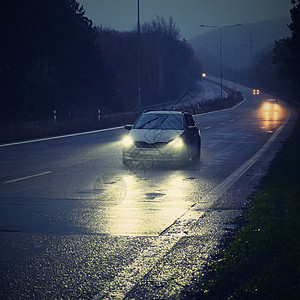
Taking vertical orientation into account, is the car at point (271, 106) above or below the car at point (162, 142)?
below

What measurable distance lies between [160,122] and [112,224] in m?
8.61

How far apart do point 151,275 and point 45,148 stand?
15504mm

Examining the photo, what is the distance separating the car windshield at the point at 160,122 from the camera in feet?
50.7

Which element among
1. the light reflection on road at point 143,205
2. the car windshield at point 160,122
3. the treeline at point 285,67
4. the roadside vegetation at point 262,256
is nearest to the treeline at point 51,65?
the treeline at point 285,67

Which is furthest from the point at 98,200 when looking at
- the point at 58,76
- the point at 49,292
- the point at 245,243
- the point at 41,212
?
the point at 58,76

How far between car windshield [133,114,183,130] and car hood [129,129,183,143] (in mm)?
391

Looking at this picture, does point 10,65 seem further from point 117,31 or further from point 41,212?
point 117,31

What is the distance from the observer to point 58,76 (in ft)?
198

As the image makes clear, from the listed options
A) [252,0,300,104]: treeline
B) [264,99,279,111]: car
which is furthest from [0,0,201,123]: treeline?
[252,0,300,104]: treeline

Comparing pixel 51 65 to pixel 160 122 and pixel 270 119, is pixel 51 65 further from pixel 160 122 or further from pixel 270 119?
pixel 160 122

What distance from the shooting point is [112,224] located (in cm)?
747

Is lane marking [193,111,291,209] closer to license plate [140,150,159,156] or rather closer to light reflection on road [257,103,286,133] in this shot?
license plate [140,150,159,156]

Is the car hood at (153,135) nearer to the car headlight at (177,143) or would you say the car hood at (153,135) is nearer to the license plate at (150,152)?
the car headlight at (177,143)

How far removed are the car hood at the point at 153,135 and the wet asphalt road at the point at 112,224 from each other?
2.68 feet
